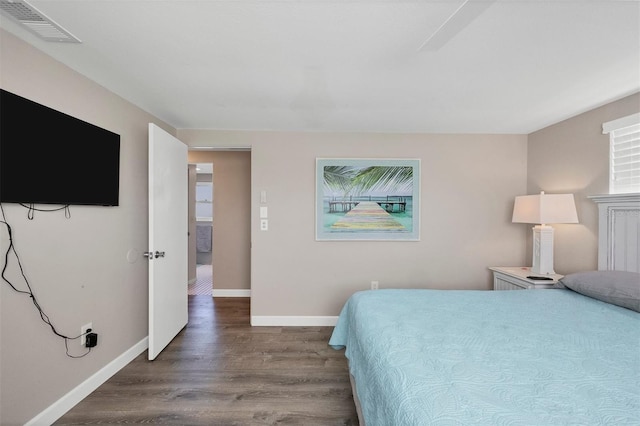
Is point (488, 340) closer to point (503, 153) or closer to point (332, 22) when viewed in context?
point (332, 22)

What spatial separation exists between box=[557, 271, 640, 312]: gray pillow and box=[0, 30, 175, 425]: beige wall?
3626mm

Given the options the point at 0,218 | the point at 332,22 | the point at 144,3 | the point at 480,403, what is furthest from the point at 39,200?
the point at 480,403

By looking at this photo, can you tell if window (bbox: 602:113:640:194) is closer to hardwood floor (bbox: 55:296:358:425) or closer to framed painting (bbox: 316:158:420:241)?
framed painting (bbox: 316:158:420:241)

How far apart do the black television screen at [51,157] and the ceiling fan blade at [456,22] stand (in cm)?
222

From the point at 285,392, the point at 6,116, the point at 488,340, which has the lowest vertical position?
the point at 285,392

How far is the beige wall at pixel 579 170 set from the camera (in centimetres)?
231

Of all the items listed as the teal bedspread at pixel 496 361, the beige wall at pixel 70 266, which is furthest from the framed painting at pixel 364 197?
the beige wall at pixel 70 266

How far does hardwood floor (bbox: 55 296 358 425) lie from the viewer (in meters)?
1.75

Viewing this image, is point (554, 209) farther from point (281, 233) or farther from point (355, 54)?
point (281, 233)

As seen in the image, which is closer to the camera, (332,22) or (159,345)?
(332,22)

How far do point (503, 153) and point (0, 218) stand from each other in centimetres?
431

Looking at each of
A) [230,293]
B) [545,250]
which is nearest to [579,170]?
[545,250]

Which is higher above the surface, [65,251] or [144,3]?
[144,3]

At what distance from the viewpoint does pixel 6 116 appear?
4.57 ft
